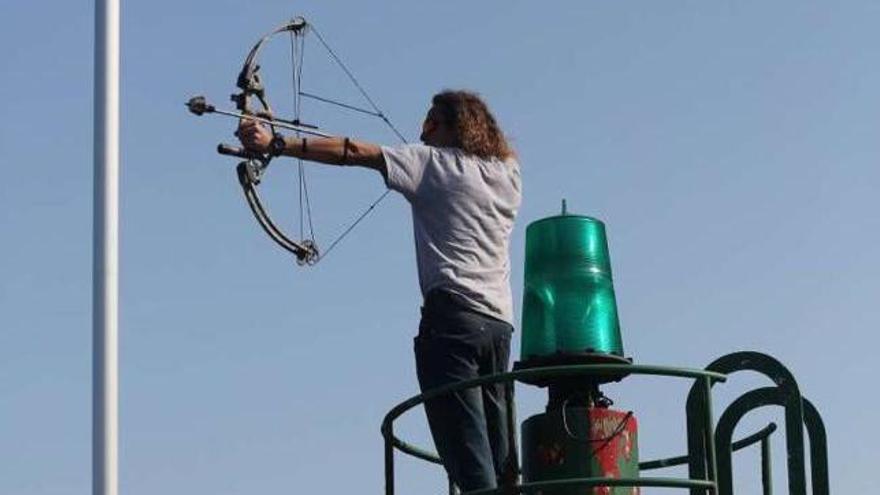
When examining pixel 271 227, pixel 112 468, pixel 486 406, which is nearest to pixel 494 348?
pixel 486 406

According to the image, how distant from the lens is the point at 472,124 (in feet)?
28.1

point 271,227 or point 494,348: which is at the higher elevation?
point 271,227

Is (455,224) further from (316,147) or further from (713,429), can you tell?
(713,429)

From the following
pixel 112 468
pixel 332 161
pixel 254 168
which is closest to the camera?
pixel 332 161

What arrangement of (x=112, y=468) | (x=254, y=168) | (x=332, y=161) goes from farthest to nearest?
(x=112, y=468) < (x=254, y=168) < (x=332, y=161)

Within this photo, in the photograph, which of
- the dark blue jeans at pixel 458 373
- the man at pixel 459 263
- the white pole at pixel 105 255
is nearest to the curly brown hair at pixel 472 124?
the man at pixel 459 263

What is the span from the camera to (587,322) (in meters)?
8.15

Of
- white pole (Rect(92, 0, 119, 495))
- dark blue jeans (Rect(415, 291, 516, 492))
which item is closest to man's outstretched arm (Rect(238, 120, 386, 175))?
dark blue jeans (Rect(415, 291, 516, 492))

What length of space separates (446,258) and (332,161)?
0.65 m

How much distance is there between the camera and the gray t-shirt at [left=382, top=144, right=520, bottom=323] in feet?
26.8

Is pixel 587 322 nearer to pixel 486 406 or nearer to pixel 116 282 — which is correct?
pixel 486 406

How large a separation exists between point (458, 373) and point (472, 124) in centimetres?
116

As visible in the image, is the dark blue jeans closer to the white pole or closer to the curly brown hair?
the curly brown hair

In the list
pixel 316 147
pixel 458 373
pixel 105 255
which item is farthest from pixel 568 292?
pixel 105 255
